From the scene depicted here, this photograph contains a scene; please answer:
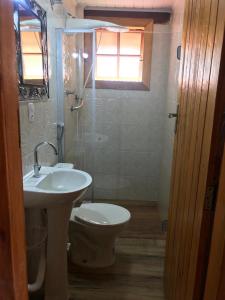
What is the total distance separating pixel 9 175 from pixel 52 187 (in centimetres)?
113

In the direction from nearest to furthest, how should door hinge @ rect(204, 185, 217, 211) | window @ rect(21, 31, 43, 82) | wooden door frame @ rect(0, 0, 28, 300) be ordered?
wooden door frame @ rect(0, 0, 28, 300), door hinge @ rect(204, 185, 217, 211), window @ rect(21, 31, 43, 82)

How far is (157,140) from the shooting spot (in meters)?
2.94

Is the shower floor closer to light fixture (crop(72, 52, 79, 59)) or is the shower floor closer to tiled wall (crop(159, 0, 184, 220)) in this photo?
tiled wall (crop(159, 0, 184, 220))

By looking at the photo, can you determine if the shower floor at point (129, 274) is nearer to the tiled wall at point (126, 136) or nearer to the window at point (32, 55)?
the tiled wall at point (126, 136)

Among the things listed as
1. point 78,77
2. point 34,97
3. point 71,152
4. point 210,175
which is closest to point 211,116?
point 210,175

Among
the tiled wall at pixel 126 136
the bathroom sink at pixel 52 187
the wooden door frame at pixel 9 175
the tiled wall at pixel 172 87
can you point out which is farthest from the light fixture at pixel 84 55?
the wooden door frame at pixel 9 175

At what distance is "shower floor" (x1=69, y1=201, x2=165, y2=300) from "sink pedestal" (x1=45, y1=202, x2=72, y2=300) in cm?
16

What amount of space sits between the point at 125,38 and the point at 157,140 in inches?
48.0

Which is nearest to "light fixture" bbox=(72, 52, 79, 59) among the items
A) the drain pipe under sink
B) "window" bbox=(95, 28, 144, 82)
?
"window" bbox=(95, 28, 144, 82)

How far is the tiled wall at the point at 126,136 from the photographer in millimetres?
2752

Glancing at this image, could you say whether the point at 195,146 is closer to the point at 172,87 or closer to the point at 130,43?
the point at 172,87

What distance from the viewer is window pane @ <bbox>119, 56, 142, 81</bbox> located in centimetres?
288

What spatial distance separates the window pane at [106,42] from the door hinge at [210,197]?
2.47m

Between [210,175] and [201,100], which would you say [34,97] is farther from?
[210,175]
